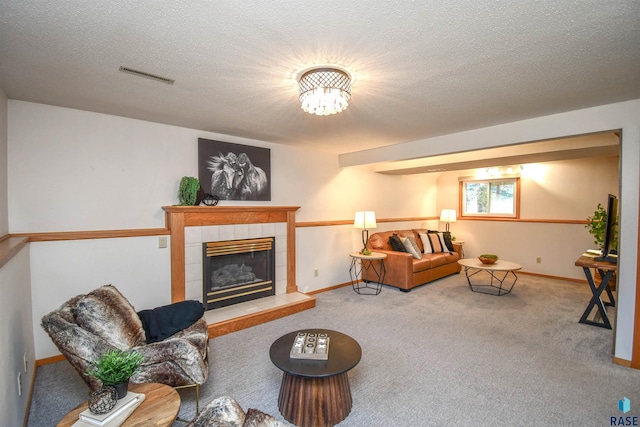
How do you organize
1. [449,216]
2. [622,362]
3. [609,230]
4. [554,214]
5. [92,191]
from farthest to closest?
[449,216]
[554,214]
[609,230]
[92,191]
[622,362]

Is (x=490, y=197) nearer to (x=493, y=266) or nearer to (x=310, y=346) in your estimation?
(x=493, y=266)

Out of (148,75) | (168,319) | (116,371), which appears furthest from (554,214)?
(116,371)

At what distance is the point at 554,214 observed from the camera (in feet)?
18.2

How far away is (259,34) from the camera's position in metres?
1.55

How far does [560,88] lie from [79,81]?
3.64 m

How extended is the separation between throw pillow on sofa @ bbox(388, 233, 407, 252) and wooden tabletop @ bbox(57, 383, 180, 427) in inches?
169

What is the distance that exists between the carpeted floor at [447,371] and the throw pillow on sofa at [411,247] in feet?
4.17

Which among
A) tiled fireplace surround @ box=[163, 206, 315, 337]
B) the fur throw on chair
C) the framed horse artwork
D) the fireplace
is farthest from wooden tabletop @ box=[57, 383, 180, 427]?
the framed horse artwork

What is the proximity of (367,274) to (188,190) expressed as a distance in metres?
3.43

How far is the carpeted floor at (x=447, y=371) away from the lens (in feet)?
6.63

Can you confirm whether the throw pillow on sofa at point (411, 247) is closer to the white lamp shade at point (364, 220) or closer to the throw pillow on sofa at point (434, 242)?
the throw pillow on sofa at point (434, 242)

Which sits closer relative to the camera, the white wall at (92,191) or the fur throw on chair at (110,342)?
the fur throw on chair at (110,342)

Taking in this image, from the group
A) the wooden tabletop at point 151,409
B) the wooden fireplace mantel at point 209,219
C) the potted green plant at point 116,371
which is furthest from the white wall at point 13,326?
the wooden fireplace mantel at point 209,219

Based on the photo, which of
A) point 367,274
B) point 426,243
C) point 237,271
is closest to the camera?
point 237,271
